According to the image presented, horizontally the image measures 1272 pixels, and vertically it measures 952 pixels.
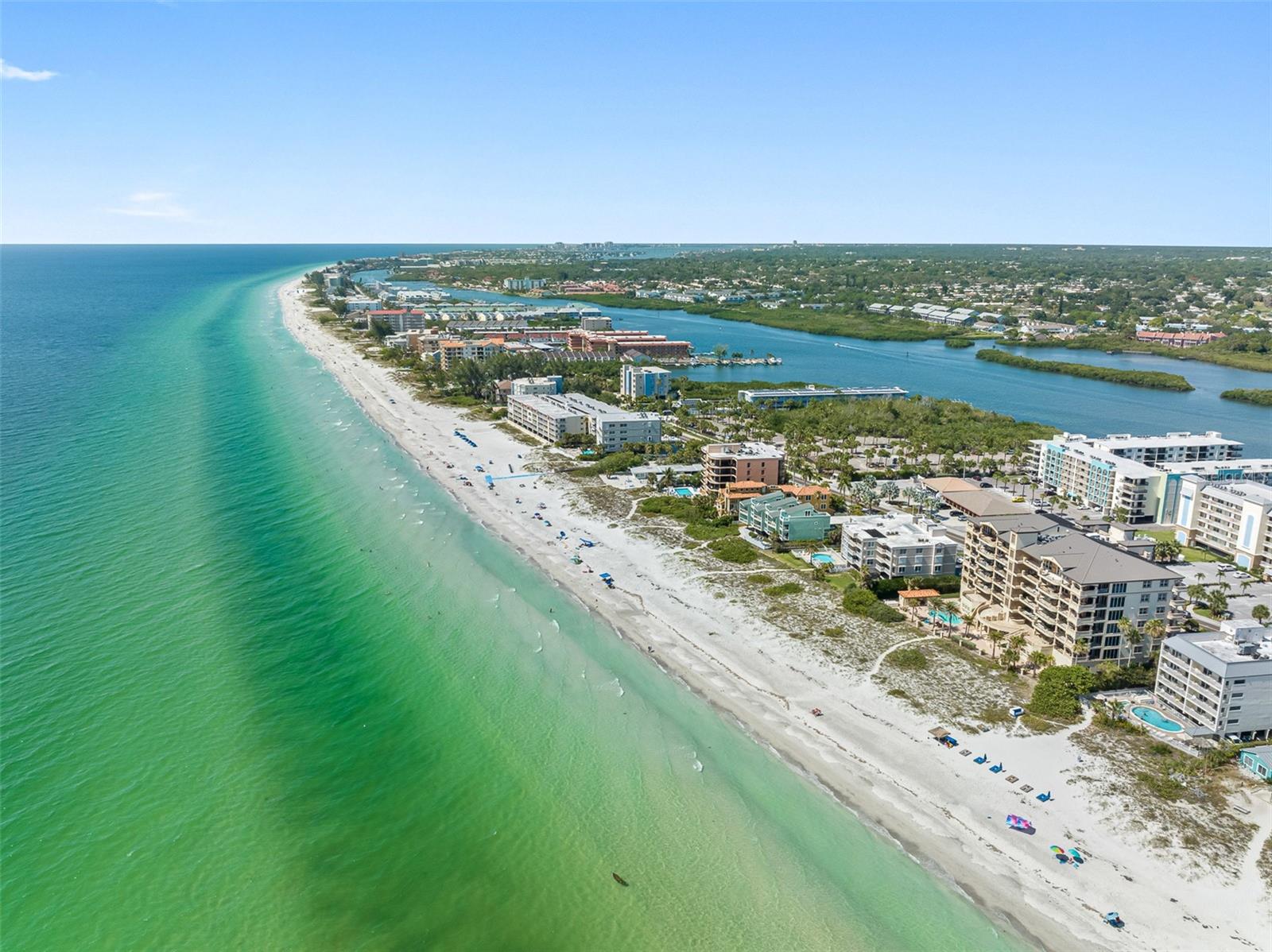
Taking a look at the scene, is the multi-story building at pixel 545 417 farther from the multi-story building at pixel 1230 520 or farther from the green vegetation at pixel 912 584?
the multi-story building at pixel 1230 520

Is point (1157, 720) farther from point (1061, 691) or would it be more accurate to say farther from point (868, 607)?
point (868, 607)

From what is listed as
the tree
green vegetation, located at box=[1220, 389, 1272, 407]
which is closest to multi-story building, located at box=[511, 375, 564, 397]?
the tree

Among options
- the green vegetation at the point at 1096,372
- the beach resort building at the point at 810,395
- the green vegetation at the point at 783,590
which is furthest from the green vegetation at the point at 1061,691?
the green vegetation at the point at 1096,372

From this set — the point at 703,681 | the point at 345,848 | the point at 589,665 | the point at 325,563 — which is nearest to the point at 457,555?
the point at 325,563

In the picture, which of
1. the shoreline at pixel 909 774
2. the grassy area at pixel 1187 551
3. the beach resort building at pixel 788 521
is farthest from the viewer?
the beach resort building at pixel 788 521

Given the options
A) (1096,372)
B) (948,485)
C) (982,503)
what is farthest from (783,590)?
(1096,372)

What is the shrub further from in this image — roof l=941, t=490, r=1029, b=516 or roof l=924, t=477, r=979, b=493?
roof l=924, t=477, r=979, b=493
